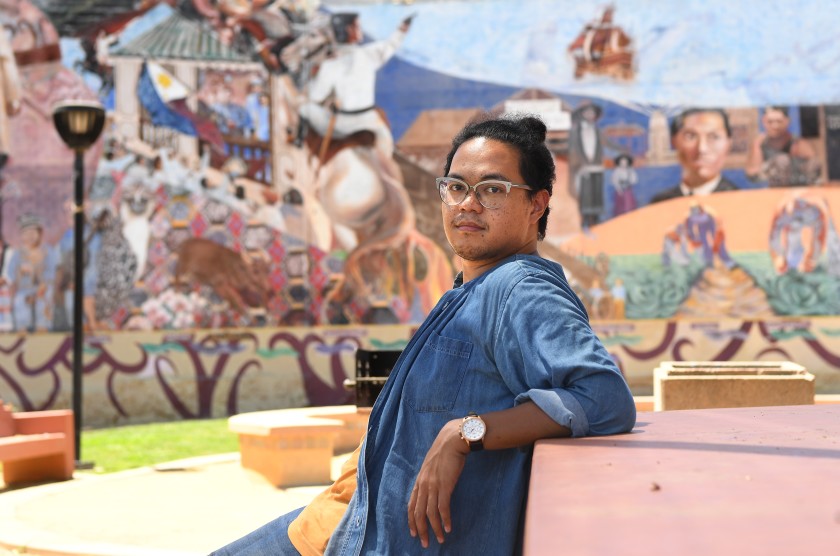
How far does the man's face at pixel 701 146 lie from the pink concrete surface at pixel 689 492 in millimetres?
12196

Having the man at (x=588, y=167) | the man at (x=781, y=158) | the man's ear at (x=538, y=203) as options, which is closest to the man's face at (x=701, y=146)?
the man at (x=781, y=158)

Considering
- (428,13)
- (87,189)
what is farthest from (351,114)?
(87,189)

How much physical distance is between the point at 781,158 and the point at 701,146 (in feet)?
3.21

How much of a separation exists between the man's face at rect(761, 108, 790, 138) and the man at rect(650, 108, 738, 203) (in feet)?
1.50

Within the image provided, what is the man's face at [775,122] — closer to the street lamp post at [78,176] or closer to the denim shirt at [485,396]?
the street lamp post at [78,176]

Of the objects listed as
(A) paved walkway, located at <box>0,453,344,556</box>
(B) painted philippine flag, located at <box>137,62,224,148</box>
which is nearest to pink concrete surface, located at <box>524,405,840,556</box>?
(A) paved walkway, located at <box>0,453,344,556</box>

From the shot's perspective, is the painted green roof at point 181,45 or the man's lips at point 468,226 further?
the painted green roof at point 181,45

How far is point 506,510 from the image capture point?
209cm

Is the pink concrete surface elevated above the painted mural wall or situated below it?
below

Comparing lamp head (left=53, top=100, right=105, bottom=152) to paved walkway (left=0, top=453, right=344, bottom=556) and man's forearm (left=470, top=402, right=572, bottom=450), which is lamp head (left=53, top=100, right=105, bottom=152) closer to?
paved walkway (left=0, top=453, right=344, bottom=556)

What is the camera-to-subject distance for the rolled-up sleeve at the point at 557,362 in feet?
6.72

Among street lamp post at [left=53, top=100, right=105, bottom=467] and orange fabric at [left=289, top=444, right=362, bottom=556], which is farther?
street lamp post at [left=53, top=100, right=105, bottom=467]

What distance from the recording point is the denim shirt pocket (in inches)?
86.4

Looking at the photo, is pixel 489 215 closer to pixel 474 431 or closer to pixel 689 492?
pixel 474 431
